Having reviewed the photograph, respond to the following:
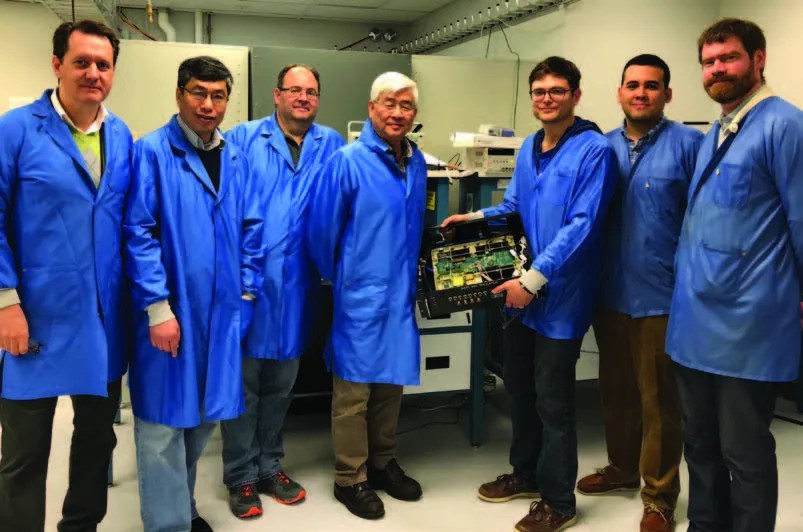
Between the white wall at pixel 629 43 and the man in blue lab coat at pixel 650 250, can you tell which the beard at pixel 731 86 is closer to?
the man in blue lab coat at pixel 650 250

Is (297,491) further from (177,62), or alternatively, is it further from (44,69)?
(44,69)

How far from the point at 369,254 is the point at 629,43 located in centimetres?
262

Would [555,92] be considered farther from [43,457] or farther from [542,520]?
[43,457]

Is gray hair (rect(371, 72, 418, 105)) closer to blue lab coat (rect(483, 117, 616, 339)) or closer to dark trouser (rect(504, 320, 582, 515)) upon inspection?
blue lab coat (rect(483, 117, 616, 339))

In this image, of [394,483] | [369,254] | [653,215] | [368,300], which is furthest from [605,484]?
[369,254]

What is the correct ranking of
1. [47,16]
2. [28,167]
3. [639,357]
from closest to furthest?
[28,167]
[639,357]
[47,16]

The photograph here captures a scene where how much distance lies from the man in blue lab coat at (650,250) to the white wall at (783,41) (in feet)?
5.78

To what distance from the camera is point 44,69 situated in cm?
517

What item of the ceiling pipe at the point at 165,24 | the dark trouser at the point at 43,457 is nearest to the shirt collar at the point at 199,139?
the dark trouser at the point at 43,457

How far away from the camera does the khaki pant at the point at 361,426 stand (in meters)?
2.26

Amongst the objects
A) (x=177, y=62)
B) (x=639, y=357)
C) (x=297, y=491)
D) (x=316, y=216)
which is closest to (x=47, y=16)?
(x=177, y=62)

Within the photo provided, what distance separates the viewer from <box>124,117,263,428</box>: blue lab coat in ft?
5.63

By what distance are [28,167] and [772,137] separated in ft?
6.06

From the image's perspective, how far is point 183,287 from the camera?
1.78 m
